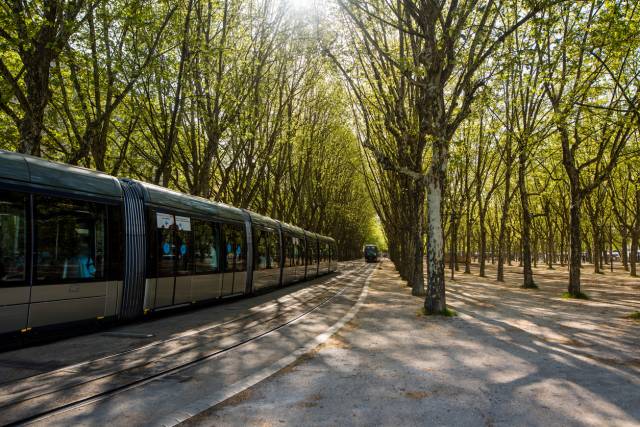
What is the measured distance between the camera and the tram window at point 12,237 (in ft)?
22.2

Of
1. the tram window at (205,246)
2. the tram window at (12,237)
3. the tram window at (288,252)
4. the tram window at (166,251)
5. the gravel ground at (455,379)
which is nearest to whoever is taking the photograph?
the gravel ground at (455,379)

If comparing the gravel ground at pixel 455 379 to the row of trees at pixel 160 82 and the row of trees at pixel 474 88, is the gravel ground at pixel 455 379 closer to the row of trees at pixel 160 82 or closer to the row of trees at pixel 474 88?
the row of trees at pixel 474 88

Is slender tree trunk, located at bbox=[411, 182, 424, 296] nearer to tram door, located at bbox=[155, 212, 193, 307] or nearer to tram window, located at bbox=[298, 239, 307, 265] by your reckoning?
tram window, located at bbox=[298, 239, 307, 265]

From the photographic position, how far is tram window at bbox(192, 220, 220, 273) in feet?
39.0

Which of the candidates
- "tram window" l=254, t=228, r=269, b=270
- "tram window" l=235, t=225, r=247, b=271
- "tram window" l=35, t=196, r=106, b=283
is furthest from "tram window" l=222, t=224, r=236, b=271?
"tram window" l=35, t=196, r=106, b=283

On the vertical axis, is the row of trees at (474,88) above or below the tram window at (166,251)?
above

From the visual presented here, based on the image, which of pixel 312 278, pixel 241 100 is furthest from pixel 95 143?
pixel 312 278

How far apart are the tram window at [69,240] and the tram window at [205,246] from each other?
129 inches

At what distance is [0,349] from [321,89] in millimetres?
21631

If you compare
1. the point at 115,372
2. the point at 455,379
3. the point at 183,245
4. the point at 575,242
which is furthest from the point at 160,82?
the point at 575,242

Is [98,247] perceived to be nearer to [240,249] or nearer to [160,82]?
[240,249]

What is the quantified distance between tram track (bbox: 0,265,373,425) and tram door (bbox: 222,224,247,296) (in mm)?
3975

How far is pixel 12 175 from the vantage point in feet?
23.0

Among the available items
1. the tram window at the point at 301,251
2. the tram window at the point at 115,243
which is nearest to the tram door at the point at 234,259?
the tram window at the point at 115,243
